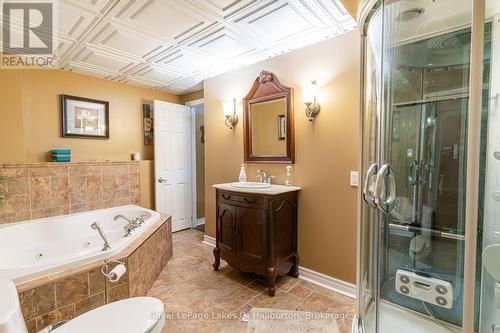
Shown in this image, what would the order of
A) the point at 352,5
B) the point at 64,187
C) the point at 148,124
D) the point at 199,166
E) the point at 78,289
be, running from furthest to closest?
the point at 199,166 < the point at 148,124 < the point at 64,187 < the point at 78,289 < the point at 352,5

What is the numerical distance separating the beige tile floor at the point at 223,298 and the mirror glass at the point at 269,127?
1.32 m

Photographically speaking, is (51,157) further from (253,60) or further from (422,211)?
(422,211)

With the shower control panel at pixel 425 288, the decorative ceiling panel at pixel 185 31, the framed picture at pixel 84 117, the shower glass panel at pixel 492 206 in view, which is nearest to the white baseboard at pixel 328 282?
the shower control panel at pixel 425 288

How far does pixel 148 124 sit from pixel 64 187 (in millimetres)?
1449

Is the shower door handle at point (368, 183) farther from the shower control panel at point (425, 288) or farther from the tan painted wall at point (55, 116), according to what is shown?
the tan painted wall at point (55, 116)

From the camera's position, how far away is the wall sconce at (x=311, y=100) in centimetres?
227

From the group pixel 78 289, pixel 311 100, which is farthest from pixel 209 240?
pixel 311 100

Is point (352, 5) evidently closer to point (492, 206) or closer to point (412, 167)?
point (412, 167)

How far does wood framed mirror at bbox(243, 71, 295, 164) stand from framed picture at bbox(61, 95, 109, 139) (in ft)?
6.63

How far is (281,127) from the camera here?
256 cm

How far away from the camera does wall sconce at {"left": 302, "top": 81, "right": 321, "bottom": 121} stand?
227cm

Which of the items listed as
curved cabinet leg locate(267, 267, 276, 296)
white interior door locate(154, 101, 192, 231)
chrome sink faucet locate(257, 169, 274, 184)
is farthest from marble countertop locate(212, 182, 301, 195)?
white interior door locate(154, 101, 192, 231)

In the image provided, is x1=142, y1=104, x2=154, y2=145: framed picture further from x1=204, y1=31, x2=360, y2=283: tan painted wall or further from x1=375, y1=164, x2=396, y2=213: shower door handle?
x1=375, y1=164, x2=396, y2=213: shower door handle

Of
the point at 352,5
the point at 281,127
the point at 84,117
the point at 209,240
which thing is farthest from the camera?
the point at 209,240
